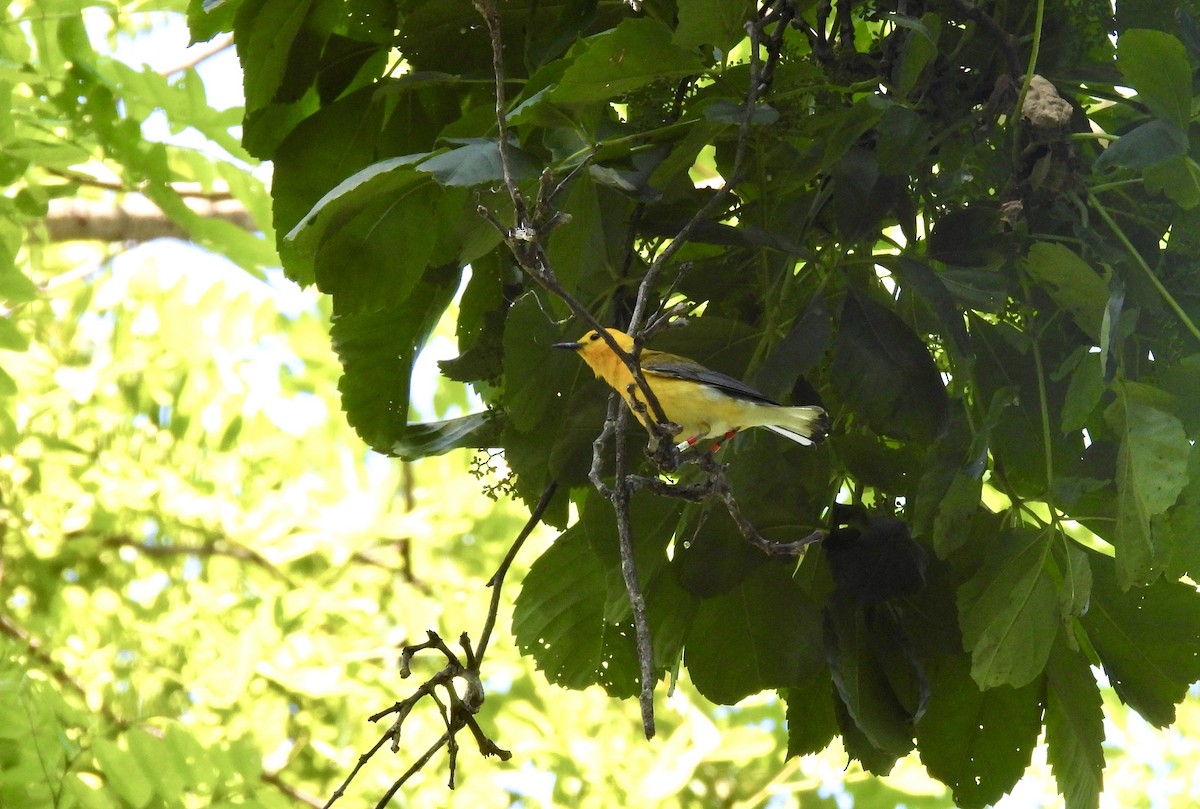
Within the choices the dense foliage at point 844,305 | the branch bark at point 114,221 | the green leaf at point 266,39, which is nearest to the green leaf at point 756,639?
the dense foliage at point 844,305

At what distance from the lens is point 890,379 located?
77 centimetres

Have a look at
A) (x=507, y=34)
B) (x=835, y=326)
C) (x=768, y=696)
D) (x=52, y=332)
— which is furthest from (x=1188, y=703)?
(x=52, y=332)

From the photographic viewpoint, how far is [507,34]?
953mm

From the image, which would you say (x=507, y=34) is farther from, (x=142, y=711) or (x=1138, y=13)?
(x=142, y=711)

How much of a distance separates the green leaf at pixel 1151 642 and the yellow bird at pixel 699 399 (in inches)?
10.0

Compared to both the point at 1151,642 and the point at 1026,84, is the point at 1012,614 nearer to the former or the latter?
the point at 1151,642

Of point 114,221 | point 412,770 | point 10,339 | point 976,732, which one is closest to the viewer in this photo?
point 412,770

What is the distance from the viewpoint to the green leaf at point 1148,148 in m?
0.77

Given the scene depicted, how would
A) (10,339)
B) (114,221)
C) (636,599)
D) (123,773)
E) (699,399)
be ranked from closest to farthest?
(636,599) → (699,399) → (123,773) → (10,339) → (114,221)

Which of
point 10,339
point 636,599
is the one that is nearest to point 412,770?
point 636,599

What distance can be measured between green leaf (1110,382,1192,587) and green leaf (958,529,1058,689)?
0.20 ft

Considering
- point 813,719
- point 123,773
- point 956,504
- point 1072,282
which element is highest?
point 1072,282

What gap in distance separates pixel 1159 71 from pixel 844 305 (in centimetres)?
25

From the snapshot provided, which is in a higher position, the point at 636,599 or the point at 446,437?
the point at 636,599
